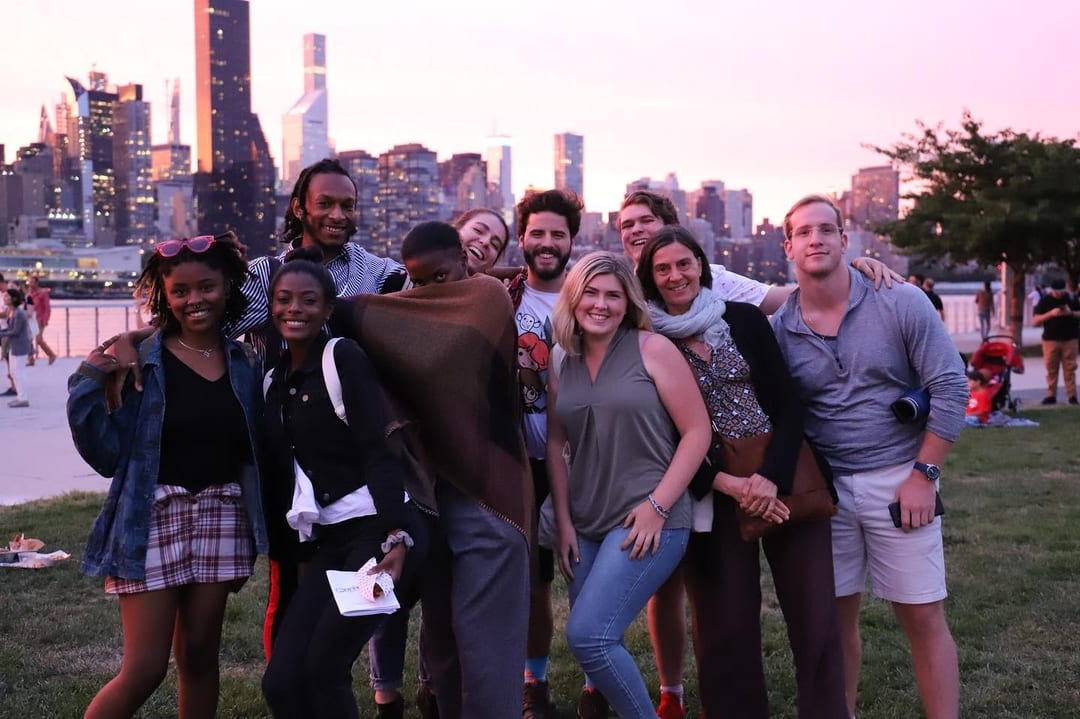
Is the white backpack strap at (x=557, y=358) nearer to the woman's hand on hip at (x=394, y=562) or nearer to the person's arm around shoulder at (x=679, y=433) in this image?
the person's arm around shoulder at (x=679, y=433)

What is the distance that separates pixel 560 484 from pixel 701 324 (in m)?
0.77

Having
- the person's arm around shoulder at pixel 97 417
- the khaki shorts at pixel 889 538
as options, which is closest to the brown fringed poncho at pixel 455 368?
the person's arm around shoulder at pixel 97 417

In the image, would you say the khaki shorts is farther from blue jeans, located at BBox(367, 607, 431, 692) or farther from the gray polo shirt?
blue jeans, located at BBox(367, 607, 431, 692)

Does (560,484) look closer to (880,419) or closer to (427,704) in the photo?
(880,419)

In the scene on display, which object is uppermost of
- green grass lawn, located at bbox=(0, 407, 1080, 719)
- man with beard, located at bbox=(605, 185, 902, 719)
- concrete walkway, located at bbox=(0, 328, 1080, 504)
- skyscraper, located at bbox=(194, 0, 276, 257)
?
skyscraper, located at bbox=(194, 0, 276, 257)

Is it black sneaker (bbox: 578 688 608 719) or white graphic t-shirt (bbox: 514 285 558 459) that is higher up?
white graphic t-shirt (bbox: 514 285 558 459)

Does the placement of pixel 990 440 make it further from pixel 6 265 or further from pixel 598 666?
pixel 6 265

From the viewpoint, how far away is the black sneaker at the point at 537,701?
448 cm

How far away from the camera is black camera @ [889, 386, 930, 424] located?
12.1 ft

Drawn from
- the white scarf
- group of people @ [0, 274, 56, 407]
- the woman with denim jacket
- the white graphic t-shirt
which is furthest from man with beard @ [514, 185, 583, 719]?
group of people @ [0, 274, 56, 407]

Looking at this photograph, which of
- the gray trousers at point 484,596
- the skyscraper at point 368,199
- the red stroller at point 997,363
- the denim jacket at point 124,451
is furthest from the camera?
the skyscraper at point 368,199

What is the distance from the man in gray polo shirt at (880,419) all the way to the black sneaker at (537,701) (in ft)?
4.56

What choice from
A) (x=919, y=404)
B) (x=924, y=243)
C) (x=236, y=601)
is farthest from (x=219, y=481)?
(x=924, y=243)

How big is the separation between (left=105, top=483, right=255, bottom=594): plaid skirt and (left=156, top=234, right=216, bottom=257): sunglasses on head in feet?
2.56
